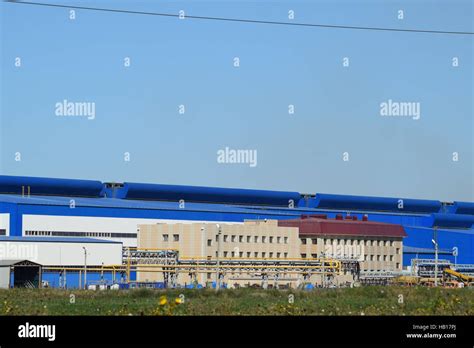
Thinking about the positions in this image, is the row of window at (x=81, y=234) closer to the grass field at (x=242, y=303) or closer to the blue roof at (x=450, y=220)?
the grass field at (x=242, y=303)

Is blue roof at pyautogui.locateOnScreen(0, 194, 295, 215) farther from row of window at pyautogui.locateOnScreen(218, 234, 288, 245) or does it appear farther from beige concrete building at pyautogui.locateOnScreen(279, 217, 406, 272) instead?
row of window at pyautogui.locateOnScreen(218, 234, 288, 245)

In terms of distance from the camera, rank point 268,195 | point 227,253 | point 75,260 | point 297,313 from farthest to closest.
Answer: point 268,195 → point 227,253 → point 75,260 → point 297,313

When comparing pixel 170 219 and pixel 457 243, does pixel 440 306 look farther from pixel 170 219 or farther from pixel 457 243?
pixel 457 243

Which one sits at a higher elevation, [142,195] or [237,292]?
[142,195]

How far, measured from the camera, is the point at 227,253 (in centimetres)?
7869

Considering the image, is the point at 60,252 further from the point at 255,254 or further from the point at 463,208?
the point at 463,208

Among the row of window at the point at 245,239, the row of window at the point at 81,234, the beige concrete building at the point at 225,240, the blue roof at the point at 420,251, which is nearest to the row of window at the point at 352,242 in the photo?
the beige concrete building at the point at 225,240

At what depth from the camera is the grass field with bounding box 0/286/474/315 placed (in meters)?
29.8

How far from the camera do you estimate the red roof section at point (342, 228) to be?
277ft

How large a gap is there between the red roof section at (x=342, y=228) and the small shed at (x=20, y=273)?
27190 mm

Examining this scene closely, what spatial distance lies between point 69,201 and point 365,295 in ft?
147

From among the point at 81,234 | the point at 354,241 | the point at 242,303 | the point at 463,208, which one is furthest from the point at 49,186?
the point at 242,303

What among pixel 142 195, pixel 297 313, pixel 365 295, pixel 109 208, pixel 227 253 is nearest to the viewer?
pixel 297 313
